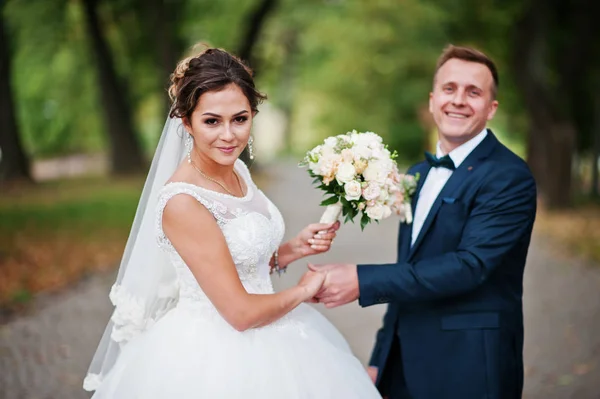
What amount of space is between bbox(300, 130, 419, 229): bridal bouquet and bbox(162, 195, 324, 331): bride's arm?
0.69 m

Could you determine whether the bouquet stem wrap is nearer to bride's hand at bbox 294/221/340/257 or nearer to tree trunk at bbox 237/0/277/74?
bride's hand at bbox 294/221/340/257

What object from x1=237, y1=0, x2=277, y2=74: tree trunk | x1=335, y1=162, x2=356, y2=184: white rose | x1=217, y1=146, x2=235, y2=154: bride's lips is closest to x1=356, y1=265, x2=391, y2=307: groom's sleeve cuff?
x1=335, y1=162, x2=356, y2=184: white rose

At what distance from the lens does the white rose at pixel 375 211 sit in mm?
3301

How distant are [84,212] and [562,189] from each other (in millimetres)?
11122

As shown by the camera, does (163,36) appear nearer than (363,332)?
No

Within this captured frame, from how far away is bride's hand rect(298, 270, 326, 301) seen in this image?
3117 millimetres

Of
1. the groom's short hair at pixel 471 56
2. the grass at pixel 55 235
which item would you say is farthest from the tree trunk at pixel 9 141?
the groom's short hair at pixel 471 56

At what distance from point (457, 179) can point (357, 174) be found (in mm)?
495

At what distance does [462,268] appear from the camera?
3156 millimetres

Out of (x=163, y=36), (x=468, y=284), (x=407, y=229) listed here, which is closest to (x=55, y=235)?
(x=163, y=36)

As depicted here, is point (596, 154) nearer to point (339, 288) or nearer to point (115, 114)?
point (115, 114)

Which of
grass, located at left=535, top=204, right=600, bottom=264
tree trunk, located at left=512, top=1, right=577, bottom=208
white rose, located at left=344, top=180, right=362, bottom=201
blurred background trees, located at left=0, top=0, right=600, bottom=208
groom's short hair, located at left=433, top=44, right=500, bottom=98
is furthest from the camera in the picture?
blurred background trees, located at left=0, top=0, right=600, bottom=208

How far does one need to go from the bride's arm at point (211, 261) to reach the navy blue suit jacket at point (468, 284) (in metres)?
0.60

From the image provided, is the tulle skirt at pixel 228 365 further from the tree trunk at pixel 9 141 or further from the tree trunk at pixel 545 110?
the tree trunk at pixel 9 141
